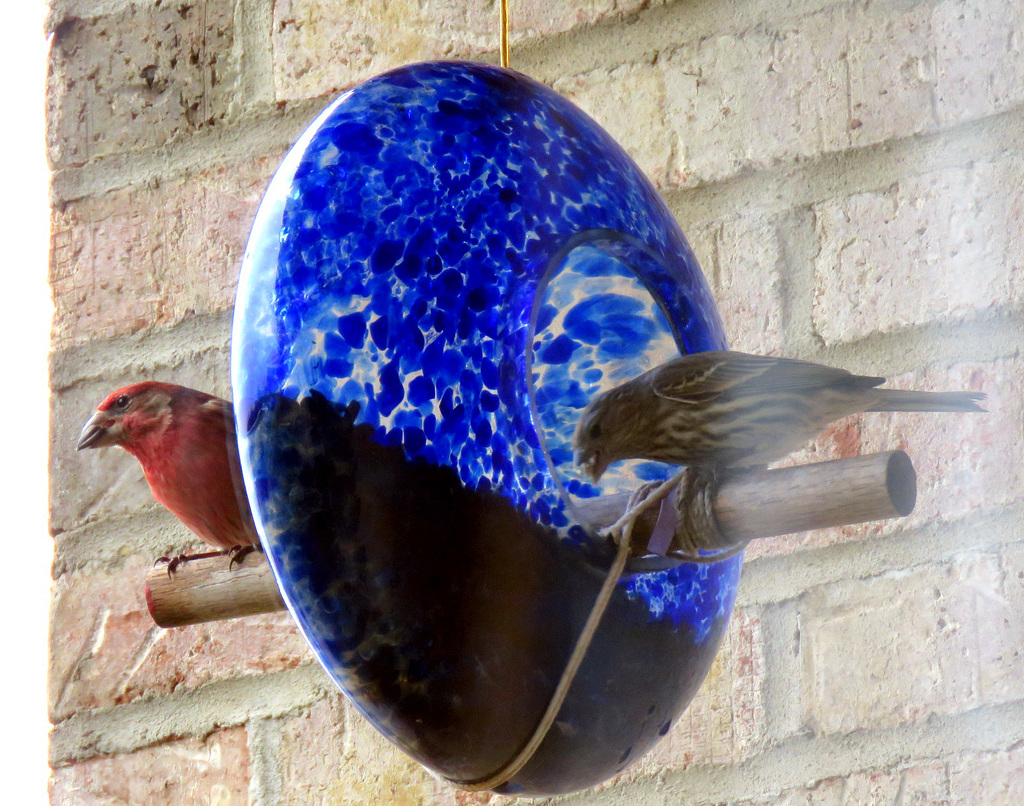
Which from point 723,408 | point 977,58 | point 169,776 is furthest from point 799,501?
point 169,776

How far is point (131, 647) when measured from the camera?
2.97ft

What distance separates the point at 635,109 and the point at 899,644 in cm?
39

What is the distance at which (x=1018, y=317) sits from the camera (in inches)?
28.5

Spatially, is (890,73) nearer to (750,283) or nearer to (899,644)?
(750,283)

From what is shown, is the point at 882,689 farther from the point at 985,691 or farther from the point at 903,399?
the point at 903,399

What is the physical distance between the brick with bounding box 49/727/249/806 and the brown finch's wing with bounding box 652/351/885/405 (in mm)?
558

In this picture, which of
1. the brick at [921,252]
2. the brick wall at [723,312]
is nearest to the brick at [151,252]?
the brick wall at [723,312]

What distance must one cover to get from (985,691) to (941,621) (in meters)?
0.04

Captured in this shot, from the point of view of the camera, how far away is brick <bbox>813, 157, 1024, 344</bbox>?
0.73 m

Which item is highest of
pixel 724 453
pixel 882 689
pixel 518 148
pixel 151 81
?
pixel 151 81

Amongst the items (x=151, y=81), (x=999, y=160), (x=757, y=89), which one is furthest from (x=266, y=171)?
(x=999, y=160)

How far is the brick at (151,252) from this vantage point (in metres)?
0.94

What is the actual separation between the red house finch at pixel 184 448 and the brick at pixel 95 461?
0.84 feet

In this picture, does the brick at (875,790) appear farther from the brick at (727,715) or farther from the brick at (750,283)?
the brick at (750,283)
